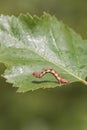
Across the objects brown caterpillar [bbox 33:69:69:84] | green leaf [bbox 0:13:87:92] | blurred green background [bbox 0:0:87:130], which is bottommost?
blurred green background [bbox 0:0:87:130]

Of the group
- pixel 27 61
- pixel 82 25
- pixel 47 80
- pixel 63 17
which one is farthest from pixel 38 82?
pixel 63 17

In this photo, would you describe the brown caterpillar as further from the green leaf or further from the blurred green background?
the blurred green background

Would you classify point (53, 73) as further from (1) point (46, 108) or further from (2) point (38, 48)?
(1) point (46, 108)

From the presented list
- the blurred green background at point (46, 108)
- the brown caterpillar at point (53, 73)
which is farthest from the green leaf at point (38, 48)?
A: the blurred green background at point (46, 108)

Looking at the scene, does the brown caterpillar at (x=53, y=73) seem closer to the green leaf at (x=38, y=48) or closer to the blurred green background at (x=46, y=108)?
the green leaf at (x=38, y=48)

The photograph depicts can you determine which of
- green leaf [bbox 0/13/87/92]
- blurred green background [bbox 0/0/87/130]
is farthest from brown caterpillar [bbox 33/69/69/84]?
blurred green background [bbox 0/0/87/130]

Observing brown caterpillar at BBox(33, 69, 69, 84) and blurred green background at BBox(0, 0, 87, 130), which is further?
blurred green background at BBox(0, 0, 87, 130)

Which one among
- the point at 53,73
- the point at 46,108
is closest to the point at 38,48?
the point at 53,73

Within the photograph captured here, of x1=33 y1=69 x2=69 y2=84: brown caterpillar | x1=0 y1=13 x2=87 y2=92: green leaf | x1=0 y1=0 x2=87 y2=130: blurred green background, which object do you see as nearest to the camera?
x1=33 y1=69 x2=69 y2=84: brown caterpillar
